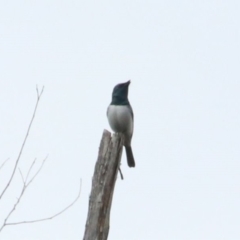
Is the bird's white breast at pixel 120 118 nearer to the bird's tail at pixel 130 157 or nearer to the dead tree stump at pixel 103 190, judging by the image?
the bird's tail at pixel 130 157

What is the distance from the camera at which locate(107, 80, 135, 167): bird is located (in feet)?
29.1

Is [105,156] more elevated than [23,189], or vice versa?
[105,156]

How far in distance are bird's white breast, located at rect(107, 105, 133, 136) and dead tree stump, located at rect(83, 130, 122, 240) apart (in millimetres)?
3743

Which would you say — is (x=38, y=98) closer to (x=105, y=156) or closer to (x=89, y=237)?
(x=105, y=156)

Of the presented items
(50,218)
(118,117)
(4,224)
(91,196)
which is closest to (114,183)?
(91,196)

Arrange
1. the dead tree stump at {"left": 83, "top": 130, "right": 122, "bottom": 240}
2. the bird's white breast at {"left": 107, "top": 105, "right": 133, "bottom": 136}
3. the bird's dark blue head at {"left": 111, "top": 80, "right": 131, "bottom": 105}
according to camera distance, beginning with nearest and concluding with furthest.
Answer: the dead tree stump at {"left": 83, "top": 130, "right": 122, "bottom": 240} < the bird's white breast at {"left": 107, "top": 105, "right": 133, "bottom": 136} < the bird's dark blue head at {"left": 111, "top": 80, "right": 131, "bottom": 105}

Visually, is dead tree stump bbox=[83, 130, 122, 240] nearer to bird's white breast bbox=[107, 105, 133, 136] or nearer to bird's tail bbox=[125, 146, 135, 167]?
bird's white breast bbox=[107, 105, 133, 136]

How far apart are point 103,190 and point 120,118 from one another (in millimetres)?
4077

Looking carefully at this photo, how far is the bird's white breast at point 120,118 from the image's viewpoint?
8852 mm

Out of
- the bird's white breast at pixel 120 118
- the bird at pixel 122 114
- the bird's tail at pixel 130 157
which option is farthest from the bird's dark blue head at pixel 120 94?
the bird's tail at pixel 130 157

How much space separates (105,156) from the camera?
5.03 m

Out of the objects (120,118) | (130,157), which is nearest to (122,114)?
(120,118)

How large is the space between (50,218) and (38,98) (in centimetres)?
78

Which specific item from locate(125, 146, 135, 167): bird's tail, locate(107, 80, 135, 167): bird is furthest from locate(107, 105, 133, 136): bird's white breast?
locate(125, 146, 135, 167): bird's tail
